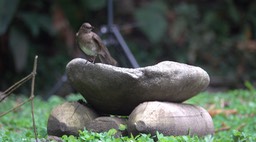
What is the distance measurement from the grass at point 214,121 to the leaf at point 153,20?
10.7 feet

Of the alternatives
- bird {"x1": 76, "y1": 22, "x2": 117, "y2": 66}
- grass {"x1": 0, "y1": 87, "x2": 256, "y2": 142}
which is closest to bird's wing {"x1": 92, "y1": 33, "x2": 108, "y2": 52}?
bird {"x1": 76, "y1": 22, "x2": 117, "y2": 66}

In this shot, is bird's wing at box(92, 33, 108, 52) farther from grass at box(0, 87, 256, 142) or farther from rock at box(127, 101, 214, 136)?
grass at box(0, 87, 256, 142)

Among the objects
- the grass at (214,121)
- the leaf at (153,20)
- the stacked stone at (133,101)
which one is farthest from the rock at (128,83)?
the leaf at (153,20)

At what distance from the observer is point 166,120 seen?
3.54 metres

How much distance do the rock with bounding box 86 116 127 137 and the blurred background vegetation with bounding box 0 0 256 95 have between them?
20.6 feet

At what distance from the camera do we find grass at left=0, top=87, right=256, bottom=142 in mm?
3344

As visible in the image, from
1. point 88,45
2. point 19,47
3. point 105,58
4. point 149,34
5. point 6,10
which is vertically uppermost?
point 6,10

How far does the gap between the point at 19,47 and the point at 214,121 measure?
538cm

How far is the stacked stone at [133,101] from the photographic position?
352 centimetres

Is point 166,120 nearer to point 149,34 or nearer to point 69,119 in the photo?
point 69,119

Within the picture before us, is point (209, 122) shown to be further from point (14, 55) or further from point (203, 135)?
point (14, 55)

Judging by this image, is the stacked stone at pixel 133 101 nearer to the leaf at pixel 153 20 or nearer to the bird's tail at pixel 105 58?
the bird's tail at pixel 105 58

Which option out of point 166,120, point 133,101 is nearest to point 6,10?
point 133,101

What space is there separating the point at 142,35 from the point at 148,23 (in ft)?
3.07
